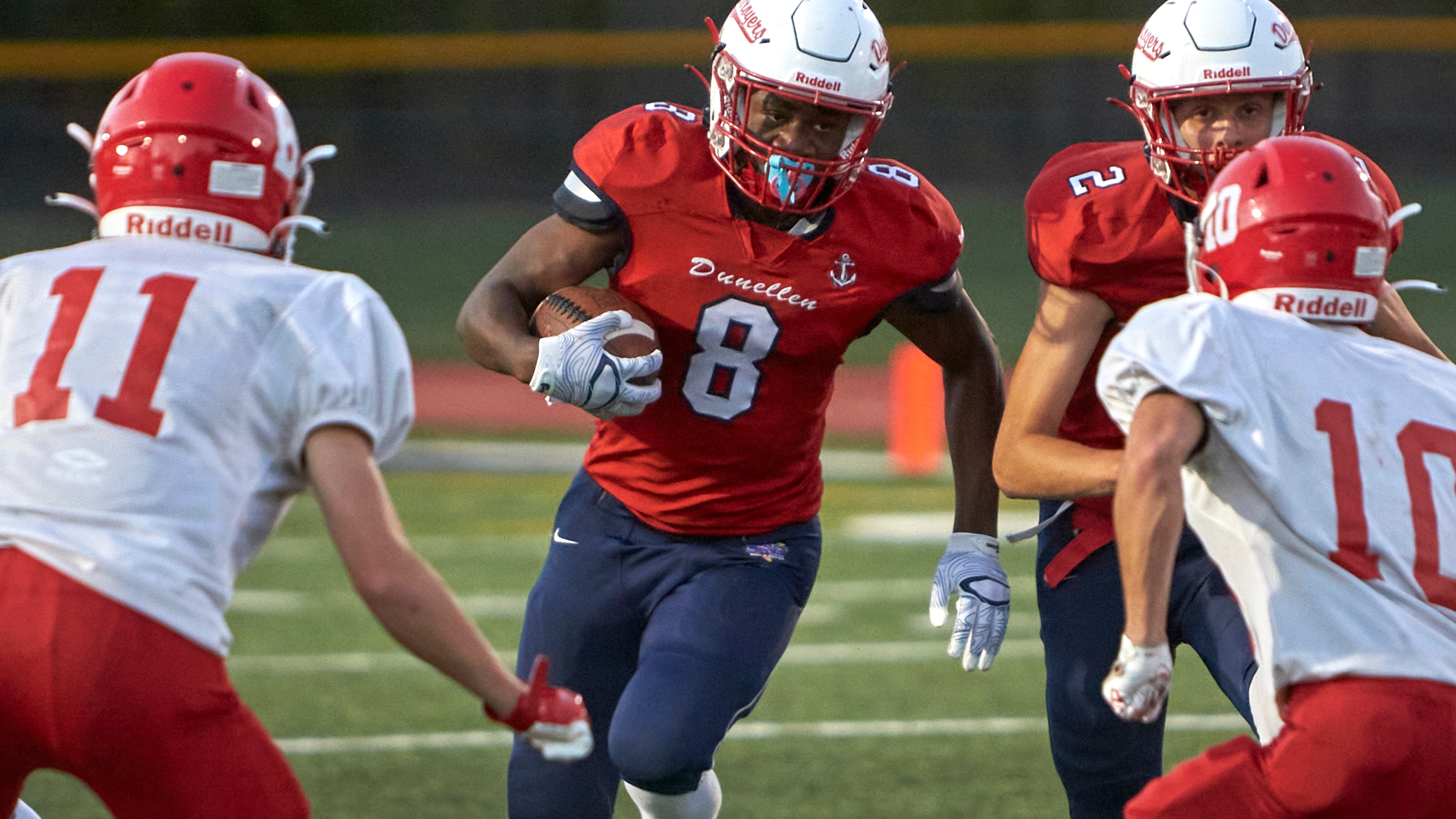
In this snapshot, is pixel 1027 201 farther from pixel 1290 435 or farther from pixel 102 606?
pixel 102 606

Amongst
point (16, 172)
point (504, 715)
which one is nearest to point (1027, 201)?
point (504, 715)

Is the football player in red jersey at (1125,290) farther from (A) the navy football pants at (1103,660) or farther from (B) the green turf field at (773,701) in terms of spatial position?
(B) the green turf field at (773,701)

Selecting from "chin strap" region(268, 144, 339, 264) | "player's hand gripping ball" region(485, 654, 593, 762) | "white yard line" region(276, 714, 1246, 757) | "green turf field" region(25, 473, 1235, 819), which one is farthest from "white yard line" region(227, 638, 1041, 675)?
"player's hand gripping ball" region(485, 654, 593, 762)

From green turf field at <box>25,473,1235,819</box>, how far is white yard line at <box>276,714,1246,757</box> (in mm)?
11

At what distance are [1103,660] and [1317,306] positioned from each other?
1106 millimetres

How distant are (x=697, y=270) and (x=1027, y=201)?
70 centimetres

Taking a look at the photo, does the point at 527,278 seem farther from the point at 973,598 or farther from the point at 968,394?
the point at 973,598

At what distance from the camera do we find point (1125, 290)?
11.6 ft

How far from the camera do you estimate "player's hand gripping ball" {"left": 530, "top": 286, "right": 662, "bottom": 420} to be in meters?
3.30

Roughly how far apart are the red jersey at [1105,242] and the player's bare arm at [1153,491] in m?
0.95

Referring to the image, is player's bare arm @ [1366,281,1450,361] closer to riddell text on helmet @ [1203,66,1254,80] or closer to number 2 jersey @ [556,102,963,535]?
riddell text on helmet @ [1203,66,1254,80]

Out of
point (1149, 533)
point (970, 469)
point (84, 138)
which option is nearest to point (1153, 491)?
point (1149, 533)

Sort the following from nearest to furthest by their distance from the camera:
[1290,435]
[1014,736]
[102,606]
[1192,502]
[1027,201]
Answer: [102,606]
[1290,435]
[1192,502]
[1027,201]
[1014,736]

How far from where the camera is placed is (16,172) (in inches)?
673
